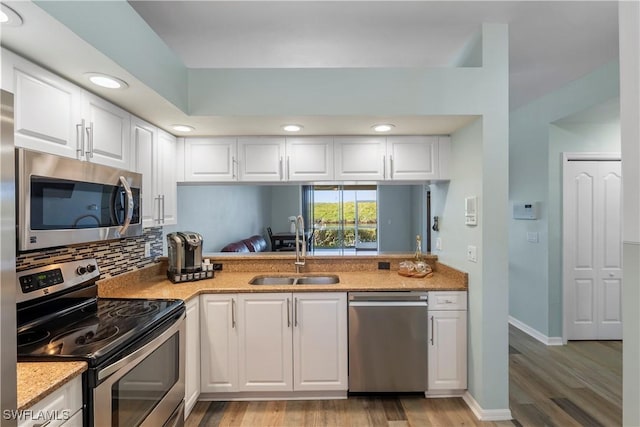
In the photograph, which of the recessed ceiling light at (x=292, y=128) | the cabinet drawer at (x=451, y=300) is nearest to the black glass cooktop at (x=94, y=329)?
the recessed ceiling light at (x=292, y=128)

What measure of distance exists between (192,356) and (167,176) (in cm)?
139

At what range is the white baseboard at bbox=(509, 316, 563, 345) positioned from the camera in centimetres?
364

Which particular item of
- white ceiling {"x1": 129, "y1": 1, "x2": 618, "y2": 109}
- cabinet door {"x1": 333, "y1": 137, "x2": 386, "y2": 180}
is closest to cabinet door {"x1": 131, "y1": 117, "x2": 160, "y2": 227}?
white ceiling {"x1": 129, "y1": 1, "x2": 618, "y2": 109}

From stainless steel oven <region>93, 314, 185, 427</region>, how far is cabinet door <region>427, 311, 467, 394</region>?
5.78 ft

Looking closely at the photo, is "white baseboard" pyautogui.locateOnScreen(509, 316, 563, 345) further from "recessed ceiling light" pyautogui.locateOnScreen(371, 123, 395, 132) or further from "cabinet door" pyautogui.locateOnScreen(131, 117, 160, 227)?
"cabinet door" pyautogui.locateOnScreen(131, 117, 160, 227)

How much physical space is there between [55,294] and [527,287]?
451 cm

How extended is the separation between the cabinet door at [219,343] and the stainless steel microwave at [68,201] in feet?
2.62

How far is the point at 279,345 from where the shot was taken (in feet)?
8.11

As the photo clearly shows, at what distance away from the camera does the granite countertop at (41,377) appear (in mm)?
1023

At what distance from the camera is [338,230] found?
7008mm

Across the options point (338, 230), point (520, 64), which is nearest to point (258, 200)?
point (338, 230)

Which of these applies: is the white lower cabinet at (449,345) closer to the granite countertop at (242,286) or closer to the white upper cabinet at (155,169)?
the granite countertop at (242,286)

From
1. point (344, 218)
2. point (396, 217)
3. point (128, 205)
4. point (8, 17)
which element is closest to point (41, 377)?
point (128, 205)

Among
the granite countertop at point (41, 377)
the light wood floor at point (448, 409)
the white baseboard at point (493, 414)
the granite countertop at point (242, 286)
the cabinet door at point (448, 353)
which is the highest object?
the granite countertop at point (242, 286)
